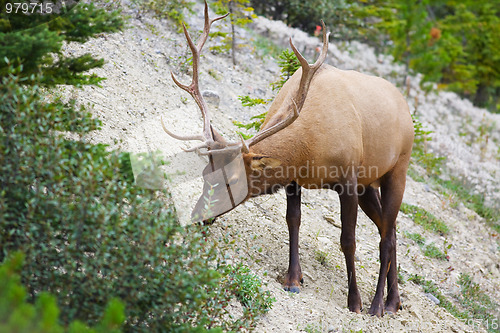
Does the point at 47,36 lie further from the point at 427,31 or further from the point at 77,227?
the point at 427,31


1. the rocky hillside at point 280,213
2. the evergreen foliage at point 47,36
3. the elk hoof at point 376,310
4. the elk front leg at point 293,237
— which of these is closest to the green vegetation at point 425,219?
the rocky hillside at point 280,213

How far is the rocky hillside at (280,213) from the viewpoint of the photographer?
5.89 metres

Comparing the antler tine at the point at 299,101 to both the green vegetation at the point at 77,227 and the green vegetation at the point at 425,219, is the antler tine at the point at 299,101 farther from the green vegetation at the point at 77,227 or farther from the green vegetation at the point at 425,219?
the green vegetation at the point at 425,219

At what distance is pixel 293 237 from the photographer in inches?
240

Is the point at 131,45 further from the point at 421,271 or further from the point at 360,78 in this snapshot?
the point at 421,271

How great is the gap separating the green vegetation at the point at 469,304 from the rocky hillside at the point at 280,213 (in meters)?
0.07

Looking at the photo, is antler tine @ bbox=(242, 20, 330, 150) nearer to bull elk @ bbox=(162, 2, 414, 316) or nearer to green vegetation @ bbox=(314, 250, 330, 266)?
bull elk @ bbox=(162, 2, 414, 316)

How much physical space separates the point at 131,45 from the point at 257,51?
12.8 feet

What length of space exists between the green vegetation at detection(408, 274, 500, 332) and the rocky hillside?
7 cm

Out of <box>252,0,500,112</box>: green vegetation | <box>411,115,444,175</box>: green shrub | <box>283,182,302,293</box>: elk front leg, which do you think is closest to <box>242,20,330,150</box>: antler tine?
<box>283,182,302,293</box>: elk front leg

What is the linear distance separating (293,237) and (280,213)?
121 cm

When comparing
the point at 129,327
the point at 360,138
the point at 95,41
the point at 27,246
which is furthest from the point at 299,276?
the point at 95,41

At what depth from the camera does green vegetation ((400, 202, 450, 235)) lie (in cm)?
919

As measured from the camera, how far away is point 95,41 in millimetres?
8391
